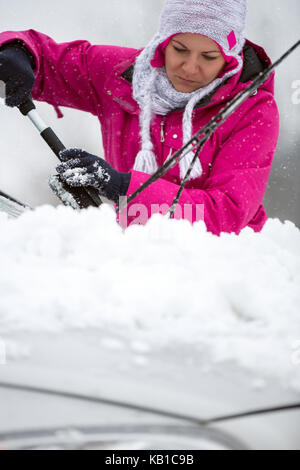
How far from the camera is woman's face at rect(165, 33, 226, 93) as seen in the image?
117 cm

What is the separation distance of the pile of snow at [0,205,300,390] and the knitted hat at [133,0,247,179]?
0.47 metres

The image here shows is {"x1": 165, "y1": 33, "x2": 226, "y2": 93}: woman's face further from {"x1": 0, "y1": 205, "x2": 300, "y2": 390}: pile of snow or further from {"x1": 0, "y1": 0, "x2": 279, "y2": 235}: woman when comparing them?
{"x1": 0, "y1": 205, "x2": 300, "y2": 390}: pile of snow

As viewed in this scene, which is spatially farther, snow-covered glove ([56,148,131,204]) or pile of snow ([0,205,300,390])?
snow-covered glove ([56,148,131,204])

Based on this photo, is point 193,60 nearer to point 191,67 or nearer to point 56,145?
point 191,67

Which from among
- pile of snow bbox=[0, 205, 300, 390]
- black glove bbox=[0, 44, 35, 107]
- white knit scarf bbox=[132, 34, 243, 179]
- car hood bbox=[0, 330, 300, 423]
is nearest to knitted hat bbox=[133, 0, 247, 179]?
white knit scarf bbox=[132, 34, 243, 179]

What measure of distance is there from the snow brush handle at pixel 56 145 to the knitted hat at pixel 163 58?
0.83 ft

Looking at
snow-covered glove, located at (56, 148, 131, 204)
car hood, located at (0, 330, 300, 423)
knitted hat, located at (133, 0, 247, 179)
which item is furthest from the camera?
knitted hat, located at (133, 0, 247, 179)

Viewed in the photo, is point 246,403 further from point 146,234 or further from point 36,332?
point 146,234

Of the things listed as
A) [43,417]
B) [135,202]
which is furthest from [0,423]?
[135,202]

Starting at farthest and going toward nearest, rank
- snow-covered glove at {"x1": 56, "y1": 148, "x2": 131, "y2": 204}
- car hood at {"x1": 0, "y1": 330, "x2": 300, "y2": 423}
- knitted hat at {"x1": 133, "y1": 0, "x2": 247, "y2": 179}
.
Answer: knitted hat at {"x1": 133, "y1": 0, "x2": 247, "y2": 179}
snow-covered glove at {"x1": 56, "y1": 148, "x2": 131, "y2": 204}
car hood at {"x1": 0, "y1": 330, "x2": 300, "y2": 423}

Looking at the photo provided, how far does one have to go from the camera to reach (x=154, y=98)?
131cm
